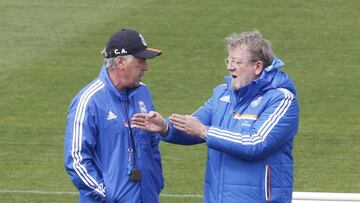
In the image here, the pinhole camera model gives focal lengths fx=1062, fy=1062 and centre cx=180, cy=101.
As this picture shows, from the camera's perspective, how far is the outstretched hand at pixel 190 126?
6.40 metres

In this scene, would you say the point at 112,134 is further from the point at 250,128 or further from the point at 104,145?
the point at 250,128

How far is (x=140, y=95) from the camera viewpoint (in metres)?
6.76

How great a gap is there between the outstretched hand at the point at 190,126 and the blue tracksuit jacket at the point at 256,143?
0.06m

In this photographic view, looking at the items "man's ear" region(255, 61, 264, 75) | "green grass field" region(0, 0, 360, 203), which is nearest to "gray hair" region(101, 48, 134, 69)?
"man's ear" region(255, 61, 264, 75)

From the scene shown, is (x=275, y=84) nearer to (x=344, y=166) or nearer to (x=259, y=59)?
(x=259, y=59)

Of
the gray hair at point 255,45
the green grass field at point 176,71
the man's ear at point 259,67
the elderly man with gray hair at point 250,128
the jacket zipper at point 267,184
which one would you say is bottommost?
the green grass field at point 176,71

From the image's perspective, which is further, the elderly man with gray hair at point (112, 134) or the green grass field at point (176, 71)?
the green grass field at point (176, 71)

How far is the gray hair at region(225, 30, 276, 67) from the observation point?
6.47 metres

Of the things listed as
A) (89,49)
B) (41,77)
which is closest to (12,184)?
(41,77)

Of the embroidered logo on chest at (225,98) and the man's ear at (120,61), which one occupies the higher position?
the man's ear at (120,61)

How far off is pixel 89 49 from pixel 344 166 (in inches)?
179

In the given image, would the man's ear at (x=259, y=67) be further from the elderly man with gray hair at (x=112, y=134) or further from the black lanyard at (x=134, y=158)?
the black lanyard at (x=134, y=158)

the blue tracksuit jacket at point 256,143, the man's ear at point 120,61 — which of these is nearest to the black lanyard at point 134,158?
the man's ear at point 120,61

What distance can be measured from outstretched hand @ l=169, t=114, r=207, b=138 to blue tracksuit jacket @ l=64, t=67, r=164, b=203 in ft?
1.02
